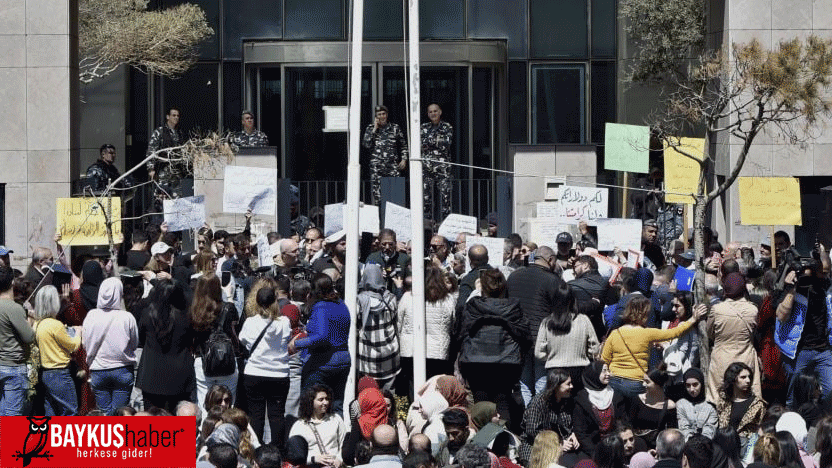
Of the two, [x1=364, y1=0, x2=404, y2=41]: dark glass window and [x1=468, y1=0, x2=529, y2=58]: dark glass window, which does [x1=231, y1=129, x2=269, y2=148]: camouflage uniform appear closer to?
[x1=364, y1=0, x2=404, y2=41]: dark glass window

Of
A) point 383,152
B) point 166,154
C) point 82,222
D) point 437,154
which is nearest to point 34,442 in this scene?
point 82,222

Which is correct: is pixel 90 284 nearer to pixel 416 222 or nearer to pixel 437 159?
pixel 416 222

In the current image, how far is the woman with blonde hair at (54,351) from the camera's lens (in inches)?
549

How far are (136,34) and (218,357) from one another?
14.9 metres

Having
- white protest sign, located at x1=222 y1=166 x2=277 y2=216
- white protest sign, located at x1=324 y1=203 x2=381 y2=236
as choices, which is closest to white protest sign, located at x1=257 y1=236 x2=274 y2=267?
white protest sign, located at x1=324 y1=203 x2=381 y2=236

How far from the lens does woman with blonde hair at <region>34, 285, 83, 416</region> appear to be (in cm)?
1395

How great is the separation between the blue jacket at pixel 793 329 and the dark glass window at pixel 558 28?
16175 mm

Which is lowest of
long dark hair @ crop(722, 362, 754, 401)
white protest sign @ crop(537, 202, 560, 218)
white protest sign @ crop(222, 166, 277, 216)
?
long dark hair @ crop(722, 362, 754, 401)

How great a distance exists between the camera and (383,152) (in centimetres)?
2411

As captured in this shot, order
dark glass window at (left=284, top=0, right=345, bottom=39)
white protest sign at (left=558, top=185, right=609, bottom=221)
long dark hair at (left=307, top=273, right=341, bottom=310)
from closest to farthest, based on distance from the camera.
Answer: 1. long dark hair at (left=307, top=273, right=341, bottom=310)
2. white protest sign at (left=558, top=185, right=609, bottom=221)
3. dark glass window at (left=284, top=0, right=345, bottom=39)

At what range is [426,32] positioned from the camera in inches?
1180

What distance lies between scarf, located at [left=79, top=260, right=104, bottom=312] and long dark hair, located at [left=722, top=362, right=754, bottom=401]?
570 centimetres

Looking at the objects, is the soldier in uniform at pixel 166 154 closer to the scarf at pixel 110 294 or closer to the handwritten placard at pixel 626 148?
the handwritten placard at pixel 626 148

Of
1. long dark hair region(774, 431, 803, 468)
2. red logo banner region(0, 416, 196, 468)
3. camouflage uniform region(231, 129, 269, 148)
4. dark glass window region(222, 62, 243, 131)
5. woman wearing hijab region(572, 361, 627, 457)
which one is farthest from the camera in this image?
dark glass window region(222, 62, 243, 131)
